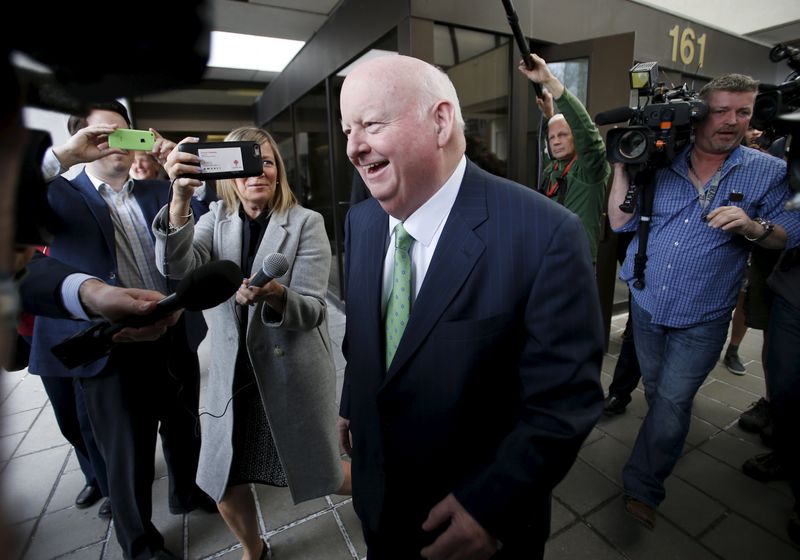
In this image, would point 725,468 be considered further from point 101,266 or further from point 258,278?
point 101,266

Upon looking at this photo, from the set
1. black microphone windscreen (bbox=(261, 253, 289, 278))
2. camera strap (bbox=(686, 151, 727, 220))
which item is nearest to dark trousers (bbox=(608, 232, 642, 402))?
camera strap (bbox=(686, 151, 727, 220))

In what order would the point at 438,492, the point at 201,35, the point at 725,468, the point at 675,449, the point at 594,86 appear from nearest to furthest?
the point at 201,35 < the point at 438,492 < the point at 675,449 < the point at 725,468 < the point at 594,86

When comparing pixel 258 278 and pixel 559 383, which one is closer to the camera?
pixel 559 383

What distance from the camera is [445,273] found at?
40.8 inches

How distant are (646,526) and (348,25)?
15.2 ft

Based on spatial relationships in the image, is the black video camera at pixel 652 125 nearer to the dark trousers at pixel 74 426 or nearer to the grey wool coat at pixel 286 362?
the grey wool coat at pixel 286 362

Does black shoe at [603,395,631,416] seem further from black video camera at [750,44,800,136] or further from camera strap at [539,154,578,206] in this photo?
black video camera at [750,44,800,136]

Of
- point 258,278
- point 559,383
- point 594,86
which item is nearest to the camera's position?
point 559,383

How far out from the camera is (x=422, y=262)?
1187 millimetres

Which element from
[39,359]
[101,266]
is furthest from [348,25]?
[39,359]

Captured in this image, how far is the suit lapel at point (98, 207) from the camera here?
161cm

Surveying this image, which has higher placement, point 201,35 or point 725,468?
point 201,35

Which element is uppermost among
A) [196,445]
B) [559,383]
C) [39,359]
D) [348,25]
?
[348,25]

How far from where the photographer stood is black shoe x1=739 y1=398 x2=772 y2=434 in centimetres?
267
